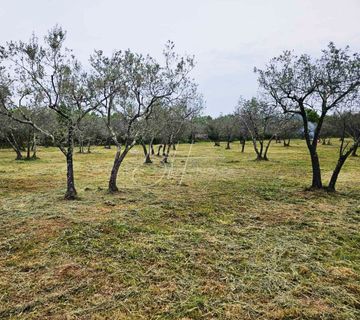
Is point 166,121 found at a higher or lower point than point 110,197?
higher

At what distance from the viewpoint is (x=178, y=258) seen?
8.34 m

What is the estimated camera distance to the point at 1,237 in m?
9.75

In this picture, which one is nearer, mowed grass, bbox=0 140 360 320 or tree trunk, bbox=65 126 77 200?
mowed grass, bbox=0 140 360 320

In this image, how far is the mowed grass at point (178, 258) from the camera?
20.2 ft

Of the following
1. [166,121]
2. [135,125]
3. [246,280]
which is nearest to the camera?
[246,280]

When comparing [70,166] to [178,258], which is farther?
[70,166]

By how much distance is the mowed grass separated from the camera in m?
6.16

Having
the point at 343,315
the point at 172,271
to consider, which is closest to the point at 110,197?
the point at 172,271

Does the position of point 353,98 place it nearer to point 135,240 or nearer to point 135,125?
point 135,125

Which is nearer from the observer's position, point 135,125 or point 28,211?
point 28,211

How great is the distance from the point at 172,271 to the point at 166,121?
24720 millimetres

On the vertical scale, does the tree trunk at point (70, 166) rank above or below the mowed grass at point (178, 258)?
above

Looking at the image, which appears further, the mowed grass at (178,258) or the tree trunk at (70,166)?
the tree trunk at (70,166)

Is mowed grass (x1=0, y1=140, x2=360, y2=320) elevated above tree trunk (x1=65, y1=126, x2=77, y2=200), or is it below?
below
